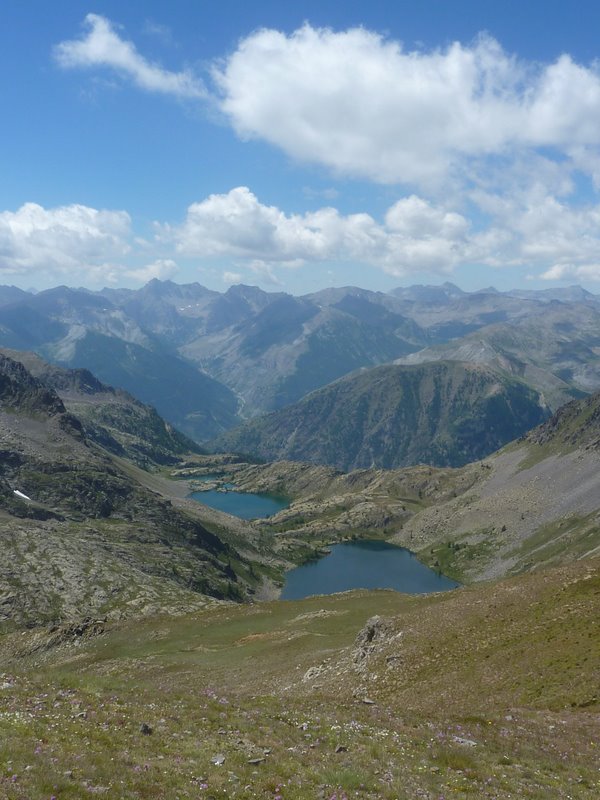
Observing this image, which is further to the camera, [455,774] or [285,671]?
[285,671]

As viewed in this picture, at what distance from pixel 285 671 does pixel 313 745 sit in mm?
30235

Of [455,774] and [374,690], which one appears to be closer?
[455,774]

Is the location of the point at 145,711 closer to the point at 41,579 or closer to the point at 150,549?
the point at 41,579

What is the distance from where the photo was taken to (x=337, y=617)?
77438 mm

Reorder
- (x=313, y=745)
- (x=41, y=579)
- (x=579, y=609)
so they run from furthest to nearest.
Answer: (x=41, y=579) < (x=579, y=609) < (x=313, y=745)

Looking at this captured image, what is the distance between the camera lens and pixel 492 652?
44.0 m

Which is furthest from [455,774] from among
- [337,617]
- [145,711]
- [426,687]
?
[337,617]

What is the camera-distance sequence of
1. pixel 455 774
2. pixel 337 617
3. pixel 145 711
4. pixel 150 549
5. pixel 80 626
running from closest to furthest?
pixel 455 774
pixel 145 711
pixel 337 617
pixel 80 626
pixel 150 549

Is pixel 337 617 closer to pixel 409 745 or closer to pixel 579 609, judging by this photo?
pixel 579 609

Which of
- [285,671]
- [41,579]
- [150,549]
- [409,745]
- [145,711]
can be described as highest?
[145,711]

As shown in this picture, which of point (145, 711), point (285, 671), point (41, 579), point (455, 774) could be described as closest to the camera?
point (455, 774)

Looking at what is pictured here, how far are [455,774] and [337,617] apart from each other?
56.3 m

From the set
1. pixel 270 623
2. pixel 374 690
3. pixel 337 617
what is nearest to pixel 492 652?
pixel 374 690

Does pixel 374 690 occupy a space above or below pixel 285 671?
above
